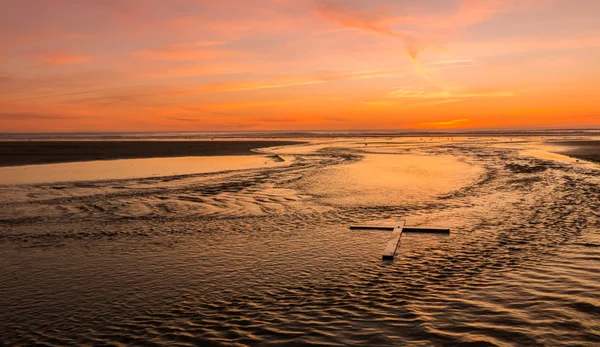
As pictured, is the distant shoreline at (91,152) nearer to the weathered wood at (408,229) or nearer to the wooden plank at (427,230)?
the weathered wood at (408,229)

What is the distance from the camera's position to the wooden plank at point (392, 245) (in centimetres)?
1101

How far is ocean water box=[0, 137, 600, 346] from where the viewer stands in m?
7.12

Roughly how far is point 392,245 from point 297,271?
9.94 feet

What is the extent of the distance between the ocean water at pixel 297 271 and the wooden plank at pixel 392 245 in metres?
0.27

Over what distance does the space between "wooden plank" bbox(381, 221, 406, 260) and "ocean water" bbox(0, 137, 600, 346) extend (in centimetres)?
27

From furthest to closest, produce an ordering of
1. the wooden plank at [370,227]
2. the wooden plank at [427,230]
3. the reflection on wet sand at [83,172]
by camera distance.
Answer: the reflection on wet sand at [83,172]
the wooden plank at [370,227]
the wooden plank at [427,230]

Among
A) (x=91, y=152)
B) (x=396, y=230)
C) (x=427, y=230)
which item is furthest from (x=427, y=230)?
(x=91, y=152)

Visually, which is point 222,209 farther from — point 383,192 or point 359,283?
point 359,283

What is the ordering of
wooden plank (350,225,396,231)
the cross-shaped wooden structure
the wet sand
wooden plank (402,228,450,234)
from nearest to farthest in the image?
the cross-shaped wooden structure, wooden plank (402,228,450,234), wooden plank (350,225,396,231), the wet sand

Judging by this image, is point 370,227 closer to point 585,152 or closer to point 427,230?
point 427,230

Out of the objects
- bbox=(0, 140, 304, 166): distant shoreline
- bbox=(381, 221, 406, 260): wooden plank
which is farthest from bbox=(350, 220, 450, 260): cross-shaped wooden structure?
bbox=(0, 140, 304, 166): distant shoreline

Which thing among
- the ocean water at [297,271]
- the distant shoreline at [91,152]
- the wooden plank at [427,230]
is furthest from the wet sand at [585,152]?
the distant shoreline at [91,152]

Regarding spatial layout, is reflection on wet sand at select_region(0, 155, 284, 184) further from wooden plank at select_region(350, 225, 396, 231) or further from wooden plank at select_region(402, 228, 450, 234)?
wooden plank at select_region(402, 228, 450, 234)

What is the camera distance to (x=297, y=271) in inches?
397
